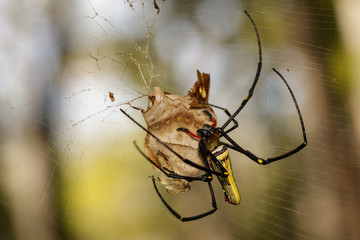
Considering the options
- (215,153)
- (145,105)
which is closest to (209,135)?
(215,153)

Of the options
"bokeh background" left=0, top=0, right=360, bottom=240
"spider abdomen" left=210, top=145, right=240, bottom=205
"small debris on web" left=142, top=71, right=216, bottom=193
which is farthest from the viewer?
"bokeh background" left=0, top=0, right=360, bottom=240

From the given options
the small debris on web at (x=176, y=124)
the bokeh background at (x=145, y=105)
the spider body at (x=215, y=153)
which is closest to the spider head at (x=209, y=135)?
the spider body at (x=215, y=153)

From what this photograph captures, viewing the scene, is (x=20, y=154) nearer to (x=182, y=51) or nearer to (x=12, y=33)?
(x=12, y=33)

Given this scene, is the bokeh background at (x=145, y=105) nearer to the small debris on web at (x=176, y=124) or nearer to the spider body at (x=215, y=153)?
the small debris on web at (x=176, y=124)

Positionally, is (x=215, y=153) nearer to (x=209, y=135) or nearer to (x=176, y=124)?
(x=209, y=135)

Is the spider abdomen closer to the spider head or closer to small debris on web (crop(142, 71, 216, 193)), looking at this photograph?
the spider head

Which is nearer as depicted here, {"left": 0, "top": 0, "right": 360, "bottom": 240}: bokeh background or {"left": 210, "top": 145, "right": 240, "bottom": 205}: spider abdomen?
{"left": 210, "top": 145, "right": 240, "bottom": 205}: spider abdomen

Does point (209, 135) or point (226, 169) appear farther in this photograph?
point (226, 169)

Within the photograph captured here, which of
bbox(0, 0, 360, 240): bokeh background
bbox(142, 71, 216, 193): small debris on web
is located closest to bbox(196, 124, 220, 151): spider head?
bbox(142, 71, 216, 193): small debris on web
